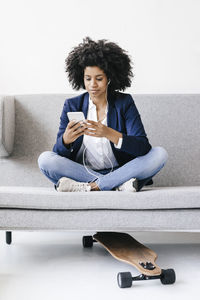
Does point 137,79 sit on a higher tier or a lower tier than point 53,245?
higher

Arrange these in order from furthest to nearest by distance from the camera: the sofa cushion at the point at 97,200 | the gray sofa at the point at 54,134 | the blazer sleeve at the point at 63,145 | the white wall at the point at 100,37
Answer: the white wall at the point at 100,37, the gray sofa at the point at 54,134, the blazer sleeve at the point at 63,145, the sofa cushion at the point at 97,200

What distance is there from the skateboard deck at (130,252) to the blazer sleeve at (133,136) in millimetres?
447

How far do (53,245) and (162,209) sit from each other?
843 mm

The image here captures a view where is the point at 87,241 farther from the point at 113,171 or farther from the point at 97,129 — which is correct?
the point at 97,129

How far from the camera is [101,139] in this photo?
93.0 inches

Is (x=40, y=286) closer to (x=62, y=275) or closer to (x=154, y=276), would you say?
(x=62, y=275)

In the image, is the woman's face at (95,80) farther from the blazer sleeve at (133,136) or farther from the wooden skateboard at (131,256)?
the wooden skateboard at (131,256)

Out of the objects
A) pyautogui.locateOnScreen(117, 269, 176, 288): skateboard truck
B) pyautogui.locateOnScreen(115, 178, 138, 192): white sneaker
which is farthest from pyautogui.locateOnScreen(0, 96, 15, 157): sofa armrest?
pyautogui.locateOnScreen(117, 269, 176, 288): skateboard truck

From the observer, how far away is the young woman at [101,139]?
Answer: 2158 mm

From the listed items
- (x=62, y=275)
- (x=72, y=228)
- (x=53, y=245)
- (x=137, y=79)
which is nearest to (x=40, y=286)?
(x=62, y=275)

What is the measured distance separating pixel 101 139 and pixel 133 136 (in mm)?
206

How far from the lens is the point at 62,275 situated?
6.35 feet

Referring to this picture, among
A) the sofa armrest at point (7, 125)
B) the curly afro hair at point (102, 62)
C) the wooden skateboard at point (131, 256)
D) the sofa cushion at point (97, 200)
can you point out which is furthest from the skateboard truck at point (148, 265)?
the sofa armrest at point (7, 125)

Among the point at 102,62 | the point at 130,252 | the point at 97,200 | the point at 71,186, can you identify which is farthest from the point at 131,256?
the point at 102,62
